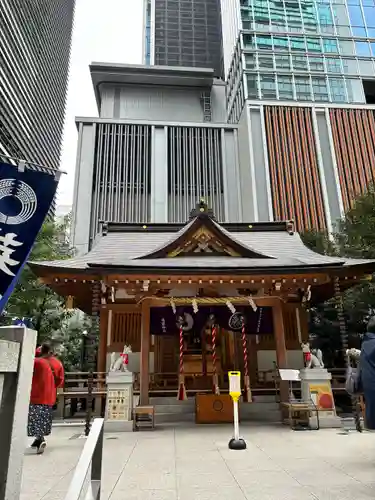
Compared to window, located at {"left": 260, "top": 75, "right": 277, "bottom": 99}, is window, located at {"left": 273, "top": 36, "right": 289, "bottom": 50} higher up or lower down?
higher up

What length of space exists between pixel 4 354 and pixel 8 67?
173 ft

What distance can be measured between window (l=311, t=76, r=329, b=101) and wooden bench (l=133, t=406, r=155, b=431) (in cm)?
4302

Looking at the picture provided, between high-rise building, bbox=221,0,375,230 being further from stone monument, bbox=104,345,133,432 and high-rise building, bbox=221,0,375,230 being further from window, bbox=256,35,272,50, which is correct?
stone monument, bbox=104,345,133,432

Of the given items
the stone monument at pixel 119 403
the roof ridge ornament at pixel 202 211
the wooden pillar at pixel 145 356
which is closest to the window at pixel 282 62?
the roof ridge ornament at pixel 202 211

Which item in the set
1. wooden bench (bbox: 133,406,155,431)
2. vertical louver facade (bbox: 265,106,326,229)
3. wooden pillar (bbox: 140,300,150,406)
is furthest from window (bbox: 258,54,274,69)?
wooden bench (bbox: 133,406,155,431)

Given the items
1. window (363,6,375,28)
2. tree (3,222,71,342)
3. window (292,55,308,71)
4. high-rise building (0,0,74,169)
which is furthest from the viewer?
window (363,6,375,28)

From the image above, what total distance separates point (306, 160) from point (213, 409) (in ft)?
113

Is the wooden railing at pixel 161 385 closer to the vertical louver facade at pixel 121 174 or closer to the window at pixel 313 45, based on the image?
the vertical louver facade at pixel 121 174

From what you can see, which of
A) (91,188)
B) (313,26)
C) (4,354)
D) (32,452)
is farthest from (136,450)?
(313,26)

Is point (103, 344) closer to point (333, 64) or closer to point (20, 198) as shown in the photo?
point (20, 198)

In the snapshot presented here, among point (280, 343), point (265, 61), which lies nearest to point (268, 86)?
point (265, 61)

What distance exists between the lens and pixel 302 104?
135 feet

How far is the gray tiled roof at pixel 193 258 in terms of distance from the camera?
400 inches

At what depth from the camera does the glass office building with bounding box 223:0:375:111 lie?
143ft
